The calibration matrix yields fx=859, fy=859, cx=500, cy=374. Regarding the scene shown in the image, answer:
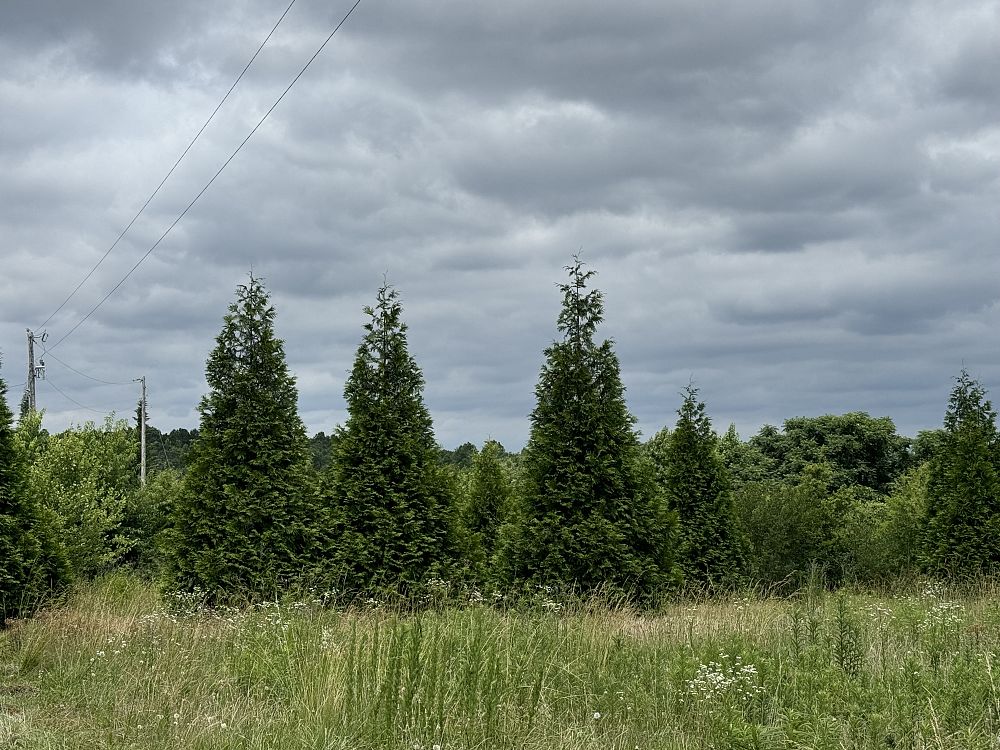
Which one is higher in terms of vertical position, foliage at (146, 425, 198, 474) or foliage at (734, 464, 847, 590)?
foliage at (146, 425, 198, 474)

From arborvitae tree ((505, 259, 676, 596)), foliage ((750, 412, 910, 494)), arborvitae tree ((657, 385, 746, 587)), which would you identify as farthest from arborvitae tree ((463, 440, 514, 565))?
foliage ((750, 412, 910, 494))

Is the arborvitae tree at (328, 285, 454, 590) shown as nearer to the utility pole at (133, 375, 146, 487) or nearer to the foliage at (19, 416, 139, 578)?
the foliage at (19, 416, 139, 578)

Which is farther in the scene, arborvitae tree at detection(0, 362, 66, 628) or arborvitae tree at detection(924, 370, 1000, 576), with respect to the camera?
arborvitae tree at detection(924, 370, 1000, 576)

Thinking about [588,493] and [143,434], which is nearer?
[588,493]

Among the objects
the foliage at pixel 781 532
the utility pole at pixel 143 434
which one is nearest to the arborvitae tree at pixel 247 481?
the foliage at pixel 781 532

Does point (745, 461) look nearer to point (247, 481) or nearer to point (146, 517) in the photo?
point (146, 517)

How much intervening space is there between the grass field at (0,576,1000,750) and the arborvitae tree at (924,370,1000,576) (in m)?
6.76

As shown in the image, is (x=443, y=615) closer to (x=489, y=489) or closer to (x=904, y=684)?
(x=904, y=684)

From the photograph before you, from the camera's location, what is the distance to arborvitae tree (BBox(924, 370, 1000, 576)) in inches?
578

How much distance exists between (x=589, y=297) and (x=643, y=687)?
726cm

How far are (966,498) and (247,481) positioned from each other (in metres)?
12.0

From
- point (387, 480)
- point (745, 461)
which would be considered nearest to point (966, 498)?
point (387, 480)

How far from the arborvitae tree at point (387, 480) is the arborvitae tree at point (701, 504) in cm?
434

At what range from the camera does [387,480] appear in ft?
39.7
